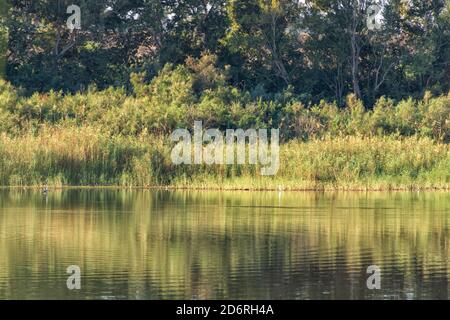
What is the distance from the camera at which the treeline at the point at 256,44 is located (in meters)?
50.3

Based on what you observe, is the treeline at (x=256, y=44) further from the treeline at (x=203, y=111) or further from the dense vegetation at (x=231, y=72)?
the treeline at (x=203, y=111)

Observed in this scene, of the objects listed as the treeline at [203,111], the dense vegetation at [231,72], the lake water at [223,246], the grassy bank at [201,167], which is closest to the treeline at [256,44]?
the dense vegetation at [231,72]

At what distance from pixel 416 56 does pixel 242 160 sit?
17305 millimetres

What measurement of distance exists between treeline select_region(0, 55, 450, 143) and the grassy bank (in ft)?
13.5

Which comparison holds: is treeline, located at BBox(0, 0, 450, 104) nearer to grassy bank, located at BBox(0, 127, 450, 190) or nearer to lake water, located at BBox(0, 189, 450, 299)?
grassy bank, located at BBox(0, 127, 450, 190)

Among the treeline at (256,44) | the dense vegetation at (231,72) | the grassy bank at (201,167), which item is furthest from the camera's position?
the treeline at (256,44)

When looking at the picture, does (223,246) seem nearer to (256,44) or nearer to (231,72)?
(231,72)

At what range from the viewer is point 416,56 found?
50.4 meters

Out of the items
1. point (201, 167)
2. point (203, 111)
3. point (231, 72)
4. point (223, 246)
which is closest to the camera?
point (223, 246)

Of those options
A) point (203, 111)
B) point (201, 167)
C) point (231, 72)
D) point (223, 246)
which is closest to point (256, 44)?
point (231, 72)

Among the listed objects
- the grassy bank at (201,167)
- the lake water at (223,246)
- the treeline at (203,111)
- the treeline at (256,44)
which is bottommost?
the lake water at (223,246)

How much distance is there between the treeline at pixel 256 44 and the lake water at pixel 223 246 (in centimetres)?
2017

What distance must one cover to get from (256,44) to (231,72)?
161 cm

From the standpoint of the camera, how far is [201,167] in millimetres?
35469
